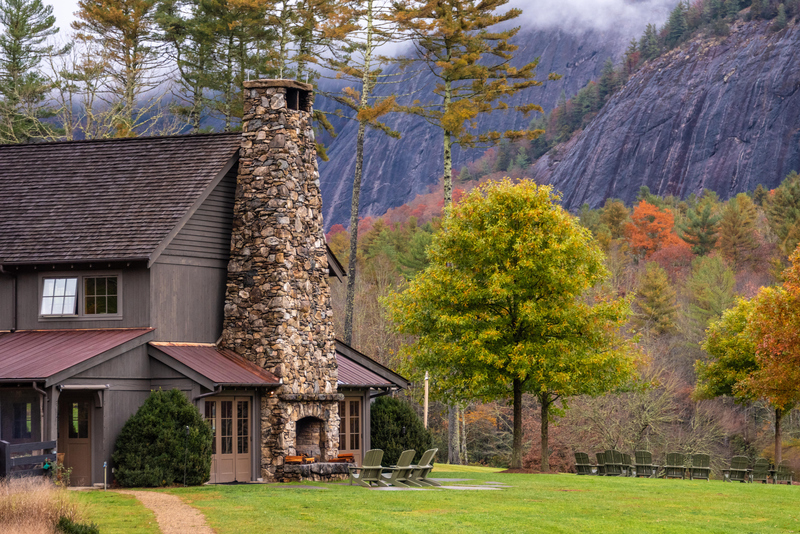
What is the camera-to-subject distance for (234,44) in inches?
1786

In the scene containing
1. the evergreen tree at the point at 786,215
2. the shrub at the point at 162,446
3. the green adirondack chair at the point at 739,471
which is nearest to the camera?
the shrub at the point at 162,446

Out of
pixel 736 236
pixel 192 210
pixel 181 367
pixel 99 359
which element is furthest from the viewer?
pixel 736 236

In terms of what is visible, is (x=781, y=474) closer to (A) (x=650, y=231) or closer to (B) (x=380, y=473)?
(B) (x=380, y=473)

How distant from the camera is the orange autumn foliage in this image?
85375 mm

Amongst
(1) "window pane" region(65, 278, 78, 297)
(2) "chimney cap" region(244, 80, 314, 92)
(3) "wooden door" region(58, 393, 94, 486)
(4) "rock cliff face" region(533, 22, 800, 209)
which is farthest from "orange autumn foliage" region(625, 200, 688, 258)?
(3) "wooden door" region(58, 393, 94, 486)

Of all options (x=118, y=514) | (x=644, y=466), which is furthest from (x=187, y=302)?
(x=644, y=466)

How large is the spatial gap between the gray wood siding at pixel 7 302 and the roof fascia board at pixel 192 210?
429cm

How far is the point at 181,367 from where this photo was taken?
22344 mm

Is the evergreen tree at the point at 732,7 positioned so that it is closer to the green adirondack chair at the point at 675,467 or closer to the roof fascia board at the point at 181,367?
the green adirondack chair at the point at 675,467

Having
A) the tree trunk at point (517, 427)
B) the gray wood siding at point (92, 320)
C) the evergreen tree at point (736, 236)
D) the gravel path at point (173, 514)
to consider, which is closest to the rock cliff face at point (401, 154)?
the evergreen tree at point (736, 236)

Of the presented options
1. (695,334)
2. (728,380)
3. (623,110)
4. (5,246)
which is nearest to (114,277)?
(5,246)

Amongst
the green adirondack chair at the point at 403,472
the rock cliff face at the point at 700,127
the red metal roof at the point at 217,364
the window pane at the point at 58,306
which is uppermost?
the rock cliff face at the point at 700,127

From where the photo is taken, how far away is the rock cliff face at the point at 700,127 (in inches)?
4722

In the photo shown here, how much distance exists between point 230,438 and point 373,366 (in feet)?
24.4
